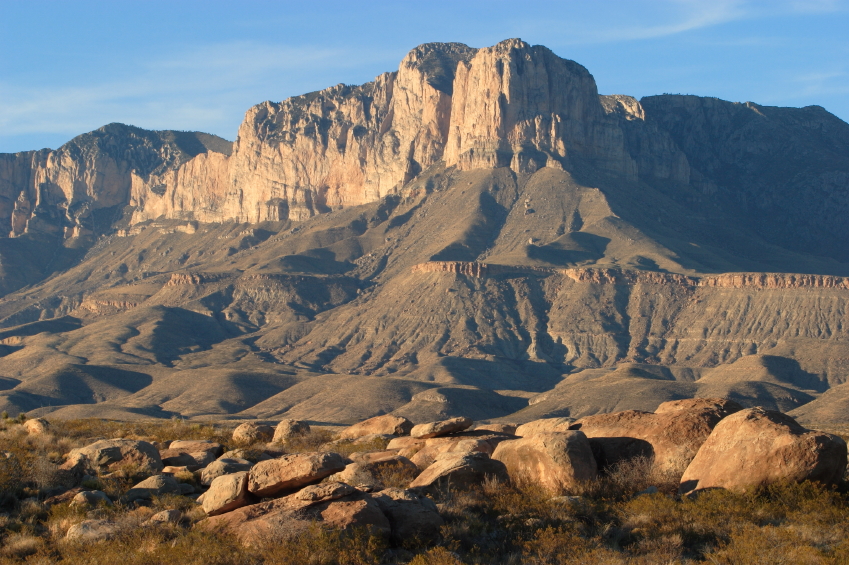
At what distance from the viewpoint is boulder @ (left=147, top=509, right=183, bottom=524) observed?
76.2ft

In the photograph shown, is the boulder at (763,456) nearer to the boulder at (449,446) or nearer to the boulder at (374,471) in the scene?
the boulder at (449,446)

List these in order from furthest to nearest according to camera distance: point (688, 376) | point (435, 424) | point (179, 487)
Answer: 1. point (688, 376)
2. point (435, 424)
3. point (179, 487)

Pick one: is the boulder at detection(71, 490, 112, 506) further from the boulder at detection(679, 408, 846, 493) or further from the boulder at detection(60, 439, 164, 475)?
the boulder at detection(679, 408, 846, 493)

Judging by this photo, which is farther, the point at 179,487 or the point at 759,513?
the point at 179,487

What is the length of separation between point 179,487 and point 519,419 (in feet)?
316

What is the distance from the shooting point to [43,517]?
81.2ft

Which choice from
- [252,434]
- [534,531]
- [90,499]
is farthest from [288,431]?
[534,531]

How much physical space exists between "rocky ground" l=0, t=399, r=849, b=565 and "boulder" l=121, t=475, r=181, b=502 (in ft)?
0.13

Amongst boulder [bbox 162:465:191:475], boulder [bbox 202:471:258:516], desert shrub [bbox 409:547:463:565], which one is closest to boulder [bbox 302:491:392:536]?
desert shrub [bbox 409:547:463:565]

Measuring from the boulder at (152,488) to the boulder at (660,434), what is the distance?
1084 centimetres

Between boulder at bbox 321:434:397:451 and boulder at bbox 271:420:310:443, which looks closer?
boulder at bbox 321:434:397:451

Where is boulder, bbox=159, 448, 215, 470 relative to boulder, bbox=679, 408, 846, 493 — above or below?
below

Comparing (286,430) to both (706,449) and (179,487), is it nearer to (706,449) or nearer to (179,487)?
(179,487)

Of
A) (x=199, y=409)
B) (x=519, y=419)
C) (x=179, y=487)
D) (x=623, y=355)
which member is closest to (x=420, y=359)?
(x=623, y=355)
